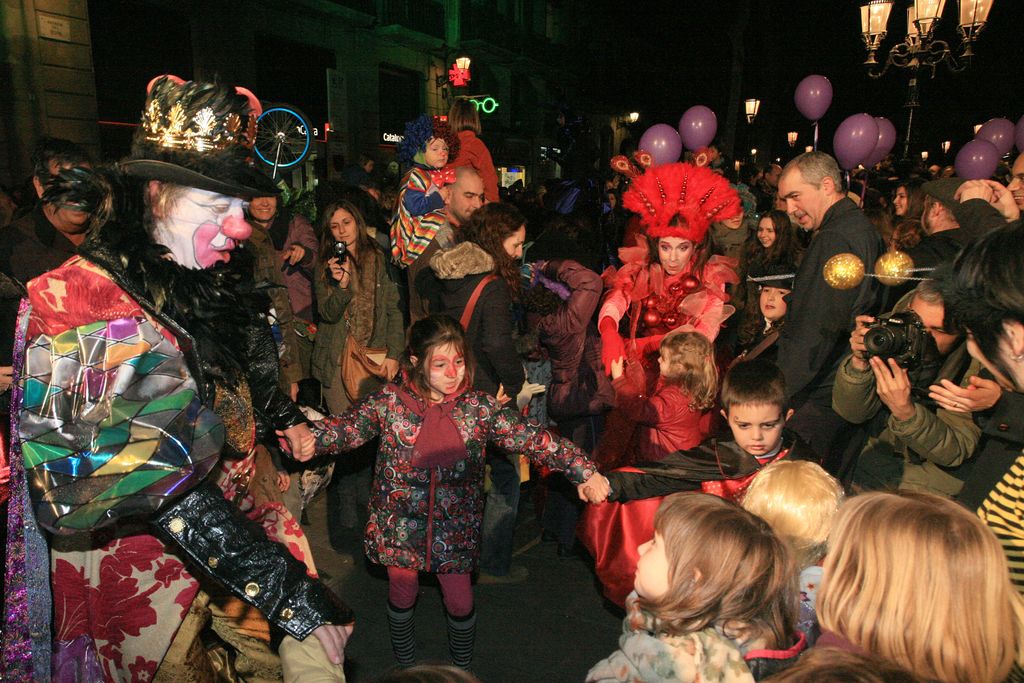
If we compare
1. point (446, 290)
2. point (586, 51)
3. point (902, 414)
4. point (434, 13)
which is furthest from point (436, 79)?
point (902, 414)

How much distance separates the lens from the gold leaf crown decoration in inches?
73.7

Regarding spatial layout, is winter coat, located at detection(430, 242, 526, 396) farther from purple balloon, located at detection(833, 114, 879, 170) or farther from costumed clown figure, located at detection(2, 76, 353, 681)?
purple balloon, located at detection(833, 114, 879, 170)

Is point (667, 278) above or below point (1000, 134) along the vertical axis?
below

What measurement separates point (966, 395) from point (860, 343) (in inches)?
18.1

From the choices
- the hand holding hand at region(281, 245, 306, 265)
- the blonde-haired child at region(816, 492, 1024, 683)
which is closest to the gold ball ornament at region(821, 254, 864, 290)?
the blonde-haired child at region(816, 492, 1024, 683)

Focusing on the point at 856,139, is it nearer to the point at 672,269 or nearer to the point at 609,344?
the point at 672,269

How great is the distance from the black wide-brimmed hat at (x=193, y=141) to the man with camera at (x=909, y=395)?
7.43ft

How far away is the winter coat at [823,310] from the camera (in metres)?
3.52

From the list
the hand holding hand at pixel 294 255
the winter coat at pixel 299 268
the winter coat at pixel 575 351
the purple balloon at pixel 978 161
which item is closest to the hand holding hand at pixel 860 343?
the winter coat at pixel 575 351

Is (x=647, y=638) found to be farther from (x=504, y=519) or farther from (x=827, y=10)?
(x=827, y=10)

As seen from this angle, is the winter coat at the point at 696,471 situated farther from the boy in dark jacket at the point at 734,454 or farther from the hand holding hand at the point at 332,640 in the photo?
the hand holding hand at the point at 332,640

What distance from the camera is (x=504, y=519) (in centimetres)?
401

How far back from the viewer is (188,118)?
187 cm

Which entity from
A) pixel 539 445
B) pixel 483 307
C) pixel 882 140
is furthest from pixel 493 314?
pixel 882 140
